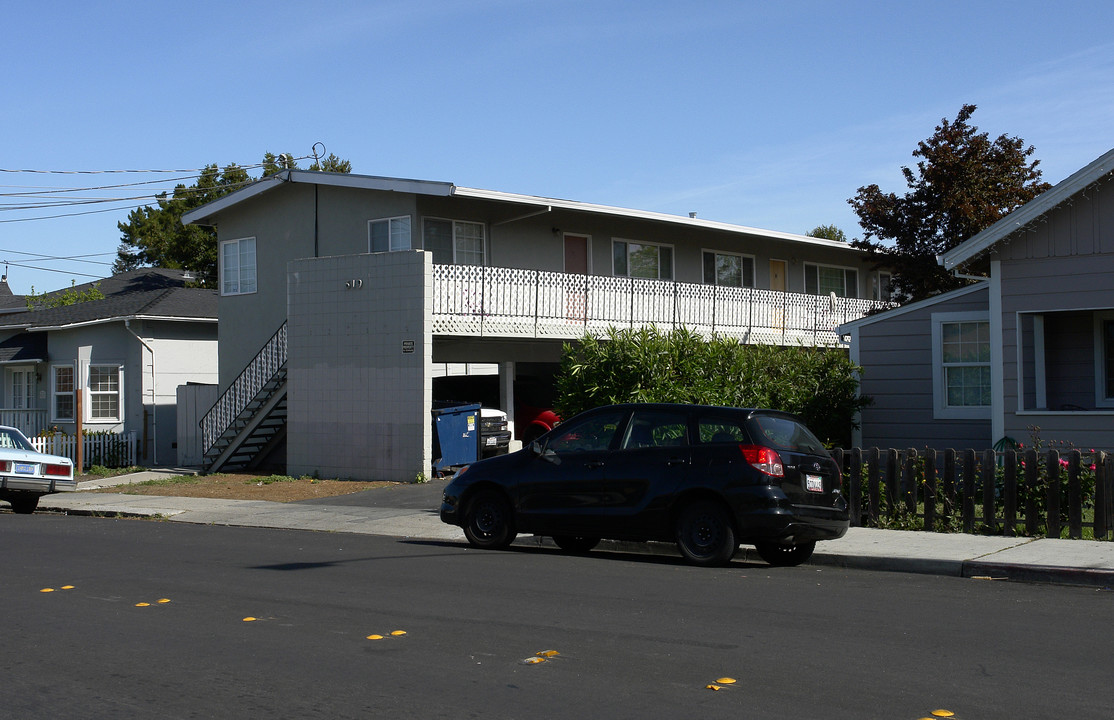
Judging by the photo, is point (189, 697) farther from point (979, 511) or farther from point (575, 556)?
point (979, 511)

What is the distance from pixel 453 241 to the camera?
81.0 feet

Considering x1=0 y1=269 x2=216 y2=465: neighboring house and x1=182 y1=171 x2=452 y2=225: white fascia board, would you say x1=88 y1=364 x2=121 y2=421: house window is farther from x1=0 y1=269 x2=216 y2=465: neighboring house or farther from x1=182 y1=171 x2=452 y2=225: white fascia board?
x1=182 y1=171 x2=452 y2=225: white fascia board

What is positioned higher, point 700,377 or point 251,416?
point 700,377

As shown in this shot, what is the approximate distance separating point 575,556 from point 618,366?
205 inches

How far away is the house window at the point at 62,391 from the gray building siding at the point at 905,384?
2110cm

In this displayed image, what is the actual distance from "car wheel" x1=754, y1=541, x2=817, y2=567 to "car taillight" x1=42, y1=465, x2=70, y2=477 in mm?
12702

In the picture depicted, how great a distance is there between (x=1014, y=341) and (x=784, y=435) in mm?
6251

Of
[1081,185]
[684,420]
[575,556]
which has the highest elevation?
[1081,185]

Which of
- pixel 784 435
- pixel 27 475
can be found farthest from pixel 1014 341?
pixel 27 475

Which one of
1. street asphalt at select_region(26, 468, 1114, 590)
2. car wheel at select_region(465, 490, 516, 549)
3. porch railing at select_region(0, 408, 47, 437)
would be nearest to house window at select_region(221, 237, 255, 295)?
porch railing at select_region(0, 408, 47, 437)

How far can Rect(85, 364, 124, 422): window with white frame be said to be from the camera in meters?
29.2

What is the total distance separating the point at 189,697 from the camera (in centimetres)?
633

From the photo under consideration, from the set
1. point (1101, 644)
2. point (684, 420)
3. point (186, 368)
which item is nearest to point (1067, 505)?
point (684, 420)

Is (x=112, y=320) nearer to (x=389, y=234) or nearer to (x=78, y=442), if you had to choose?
(x=78, y=442)
